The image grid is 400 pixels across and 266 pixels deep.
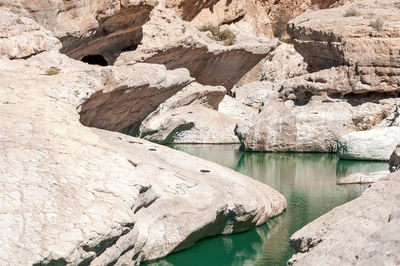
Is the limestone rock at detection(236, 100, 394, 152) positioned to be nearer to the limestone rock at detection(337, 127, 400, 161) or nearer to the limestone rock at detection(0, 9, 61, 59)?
the limestone rock at detection(337, 127, 400, 161)

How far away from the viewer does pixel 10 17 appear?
11.2m

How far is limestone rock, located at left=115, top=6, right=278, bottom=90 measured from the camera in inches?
806

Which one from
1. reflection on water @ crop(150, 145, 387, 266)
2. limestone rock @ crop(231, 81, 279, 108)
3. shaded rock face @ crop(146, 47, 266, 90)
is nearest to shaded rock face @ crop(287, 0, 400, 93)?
reflection on water @ crop(150, 145, 387, 266)

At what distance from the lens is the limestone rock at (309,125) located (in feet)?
58.5

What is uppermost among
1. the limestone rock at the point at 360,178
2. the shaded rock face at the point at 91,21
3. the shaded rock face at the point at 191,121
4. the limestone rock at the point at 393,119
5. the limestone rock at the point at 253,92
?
the shaded rock face at the point at 91,21

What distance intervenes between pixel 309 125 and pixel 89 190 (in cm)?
1291

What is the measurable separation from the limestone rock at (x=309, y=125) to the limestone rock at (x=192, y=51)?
161 inches

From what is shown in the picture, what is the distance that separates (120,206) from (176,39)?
15.7 meters

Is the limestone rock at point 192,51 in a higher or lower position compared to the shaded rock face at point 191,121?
higher

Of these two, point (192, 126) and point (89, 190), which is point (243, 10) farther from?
point (89, 190)

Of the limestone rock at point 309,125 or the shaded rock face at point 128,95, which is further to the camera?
the limestone rock at point 309,125

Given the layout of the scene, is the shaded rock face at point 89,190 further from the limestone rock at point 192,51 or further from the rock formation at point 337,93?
the limestone rock at point 192,51

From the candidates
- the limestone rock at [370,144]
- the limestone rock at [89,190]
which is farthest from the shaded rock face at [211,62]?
the limestone rock at [89,190]

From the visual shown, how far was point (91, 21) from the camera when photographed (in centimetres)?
1605
